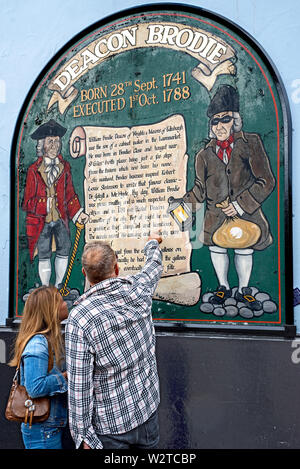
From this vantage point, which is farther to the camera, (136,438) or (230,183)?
(230,183)

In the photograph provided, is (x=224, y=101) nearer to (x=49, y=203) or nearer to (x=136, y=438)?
(x=49, y=203)

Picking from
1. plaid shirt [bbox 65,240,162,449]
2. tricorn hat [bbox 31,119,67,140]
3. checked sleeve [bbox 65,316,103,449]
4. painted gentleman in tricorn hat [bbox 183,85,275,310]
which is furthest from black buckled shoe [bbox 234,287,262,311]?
tricorn hat [bbox 31,119,67,140]

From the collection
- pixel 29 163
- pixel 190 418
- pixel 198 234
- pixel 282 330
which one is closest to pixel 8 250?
pixel 29 163

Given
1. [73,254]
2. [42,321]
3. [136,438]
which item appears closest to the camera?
[136,438]

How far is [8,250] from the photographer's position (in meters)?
4.66

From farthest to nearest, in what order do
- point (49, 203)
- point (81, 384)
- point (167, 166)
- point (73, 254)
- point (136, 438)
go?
point (49, 203) < point (73, 254) < point (167, 166) < point (136, 438) < point (81, 384)

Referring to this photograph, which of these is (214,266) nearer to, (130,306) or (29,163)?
(130,306)

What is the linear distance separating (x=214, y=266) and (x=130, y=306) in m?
1.35

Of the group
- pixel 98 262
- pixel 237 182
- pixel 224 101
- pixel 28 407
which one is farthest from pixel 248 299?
pixel 28 407

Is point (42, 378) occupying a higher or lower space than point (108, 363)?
lower

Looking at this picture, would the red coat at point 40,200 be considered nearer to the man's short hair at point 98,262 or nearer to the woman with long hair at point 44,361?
the woman with long hair at point 44,361

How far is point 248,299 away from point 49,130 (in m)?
2.47

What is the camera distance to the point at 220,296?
3.74 m

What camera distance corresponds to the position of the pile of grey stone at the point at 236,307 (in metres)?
3.58
